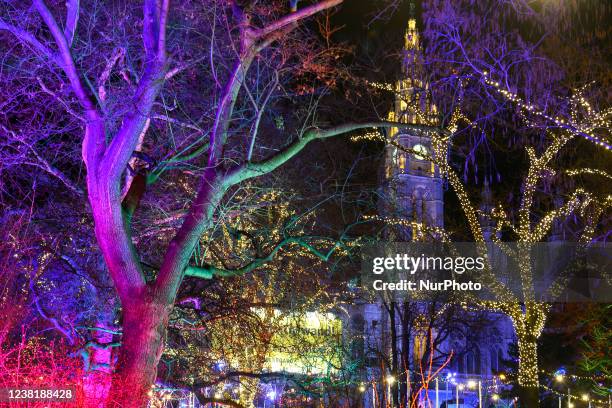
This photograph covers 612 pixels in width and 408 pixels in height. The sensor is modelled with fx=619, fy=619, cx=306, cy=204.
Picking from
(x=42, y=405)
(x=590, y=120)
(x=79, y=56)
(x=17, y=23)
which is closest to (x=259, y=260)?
(x=42, y=405)

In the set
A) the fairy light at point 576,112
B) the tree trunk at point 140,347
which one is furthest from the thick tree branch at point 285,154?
the fairy light at point 576,112

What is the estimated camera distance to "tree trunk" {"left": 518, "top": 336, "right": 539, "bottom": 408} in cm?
1245

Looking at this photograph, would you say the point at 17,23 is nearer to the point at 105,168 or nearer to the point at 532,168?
the point at 105,168

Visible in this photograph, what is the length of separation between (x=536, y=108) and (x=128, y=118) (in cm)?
671

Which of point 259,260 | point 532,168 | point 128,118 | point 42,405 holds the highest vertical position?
point 532,168

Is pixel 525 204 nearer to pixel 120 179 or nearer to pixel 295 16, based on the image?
pixel 295 16

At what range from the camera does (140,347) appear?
7742mm

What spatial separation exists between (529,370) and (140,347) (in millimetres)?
8197

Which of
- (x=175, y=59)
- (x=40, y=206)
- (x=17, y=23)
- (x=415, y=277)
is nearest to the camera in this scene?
(x=17, y=23)

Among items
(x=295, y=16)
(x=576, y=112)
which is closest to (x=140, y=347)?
(x=295, y=16)

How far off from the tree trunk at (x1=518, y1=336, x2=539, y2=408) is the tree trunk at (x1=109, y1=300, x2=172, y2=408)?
7.85 metres

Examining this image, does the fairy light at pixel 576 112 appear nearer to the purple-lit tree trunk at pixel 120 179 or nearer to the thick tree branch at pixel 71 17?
the purple-lit tree trunk at pixel 120 179

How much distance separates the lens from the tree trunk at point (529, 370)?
40.8ft

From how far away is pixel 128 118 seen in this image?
792cm
